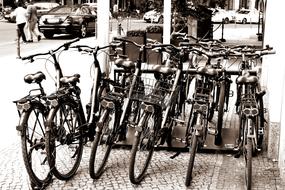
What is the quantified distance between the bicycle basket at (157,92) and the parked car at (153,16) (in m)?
9.78

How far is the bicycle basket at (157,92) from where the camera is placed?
572cm

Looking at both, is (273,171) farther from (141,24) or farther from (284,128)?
(141,24)

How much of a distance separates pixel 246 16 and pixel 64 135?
32.1 meters

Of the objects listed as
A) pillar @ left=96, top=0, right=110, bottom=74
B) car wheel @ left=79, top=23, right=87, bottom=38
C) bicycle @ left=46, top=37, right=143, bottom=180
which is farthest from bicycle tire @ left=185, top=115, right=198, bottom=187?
car wheel @ left=79, top=23, right=87, bottom=38

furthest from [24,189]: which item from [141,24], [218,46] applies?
[141,24]

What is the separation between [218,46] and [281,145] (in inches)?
81.6

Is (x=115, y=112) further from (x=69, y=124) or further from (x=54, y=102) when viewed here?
(x=54, y=102)

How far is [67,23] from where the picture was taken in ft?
81.1

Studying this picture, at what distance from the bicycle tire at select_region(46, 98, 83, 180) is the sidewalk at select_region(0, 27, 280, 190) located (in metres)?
0.13

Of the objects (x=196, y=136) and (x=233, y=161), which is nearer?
(x=196, y=136)

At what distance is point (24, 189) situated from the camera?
518 centimetres

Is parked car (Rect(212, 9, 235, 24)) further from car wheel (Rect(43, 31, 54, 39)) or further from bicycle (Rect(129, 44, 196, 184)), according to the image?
bicycle (Rect(129, 44, 196, 184))

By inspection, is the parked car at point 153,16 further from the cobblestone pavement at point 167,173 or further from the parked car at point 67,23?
the cobblestone pavement at point 167,173

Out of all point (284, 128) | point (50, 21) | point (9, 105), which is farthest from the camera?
point (50, 21)
